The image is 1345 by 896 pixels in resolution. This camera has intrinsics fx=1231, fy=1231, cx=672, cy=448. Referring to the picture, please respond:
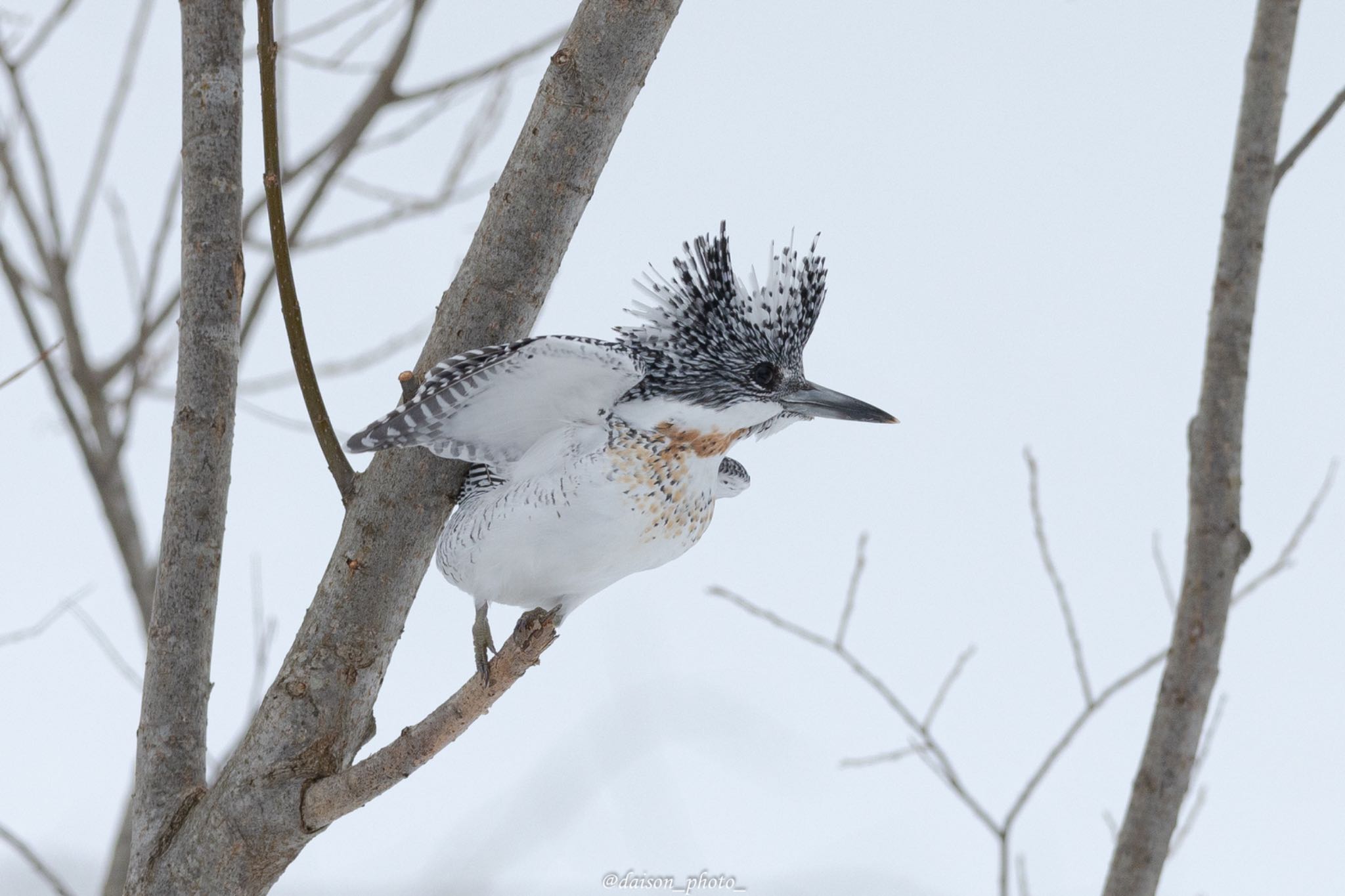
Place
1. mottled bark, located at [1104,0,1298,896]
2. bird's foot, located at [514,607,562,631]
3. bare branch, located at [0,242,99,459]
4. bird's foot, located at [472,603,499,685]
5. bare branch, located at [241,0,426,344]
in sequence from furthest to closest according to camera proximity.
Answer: bare branch, located at [241,0,426,344] → bare branch, located at [0,242,99,459] → mottled bark, located at [1104,0,1298,896] → bird's foot, located at [472,603,499,685] → bird's foot, located at [514,607,562,631]

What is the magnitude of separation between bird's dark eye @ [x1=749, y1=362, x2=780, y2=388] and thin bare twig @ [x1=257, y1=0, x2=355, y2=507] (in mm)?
457

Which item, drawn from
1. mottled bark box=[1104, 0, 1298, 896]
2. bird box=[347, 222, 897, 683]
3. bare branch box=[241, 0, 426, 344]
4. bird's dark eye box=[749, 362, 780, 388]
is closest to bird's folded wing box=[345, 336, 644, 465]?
bird box=[347, 222, 897, 683]

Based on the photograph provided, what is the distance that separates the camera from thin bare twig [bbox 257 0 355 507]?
48.6 inches

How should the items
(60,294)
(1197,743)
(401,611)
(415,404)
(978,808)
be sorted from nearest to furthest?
(415,404) < (401,611) < (1197,743) < (978,808) < (60,294)

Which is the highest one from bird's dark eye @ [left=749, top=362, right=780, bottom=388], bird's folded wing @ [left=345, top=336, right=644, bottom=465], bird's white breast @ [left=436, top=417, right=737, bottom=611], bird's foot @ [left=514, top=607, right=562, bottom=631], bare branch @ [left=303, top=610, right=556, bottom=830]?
bird's dark eye @ [left=749, top=362, right=780, bottom=388]

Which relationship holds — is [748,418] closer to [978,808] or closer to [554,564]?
[554,564]

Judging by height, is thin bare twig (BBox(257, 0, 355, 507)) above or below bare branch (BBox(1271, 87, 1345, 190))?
below

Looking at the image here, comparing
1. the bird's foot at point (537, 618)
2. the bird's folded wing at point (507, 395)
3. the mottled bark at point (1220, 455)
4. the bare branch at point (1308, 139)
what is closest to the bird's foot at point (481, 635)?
the bird's foot at point (537, 618)

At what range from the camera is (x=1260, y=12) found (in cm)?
165

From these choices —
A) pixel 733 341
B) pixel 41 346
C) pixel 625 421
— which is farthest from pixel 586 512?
pixel 41 346

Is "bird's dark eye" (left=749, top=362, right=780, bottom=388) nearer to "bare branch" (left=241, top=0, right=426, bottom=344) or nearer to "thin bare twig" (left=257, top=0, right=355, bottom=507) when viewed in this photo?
"thin bare twig" (left=257, top=0, right=355, bottom=507)

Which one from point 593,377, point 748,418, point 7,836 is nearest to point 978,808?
point 748,418

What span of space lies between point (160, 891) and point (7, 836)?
350 mm

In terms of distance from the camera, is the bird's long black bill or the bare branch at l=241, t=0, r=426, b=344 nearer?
the bird's long black bill
